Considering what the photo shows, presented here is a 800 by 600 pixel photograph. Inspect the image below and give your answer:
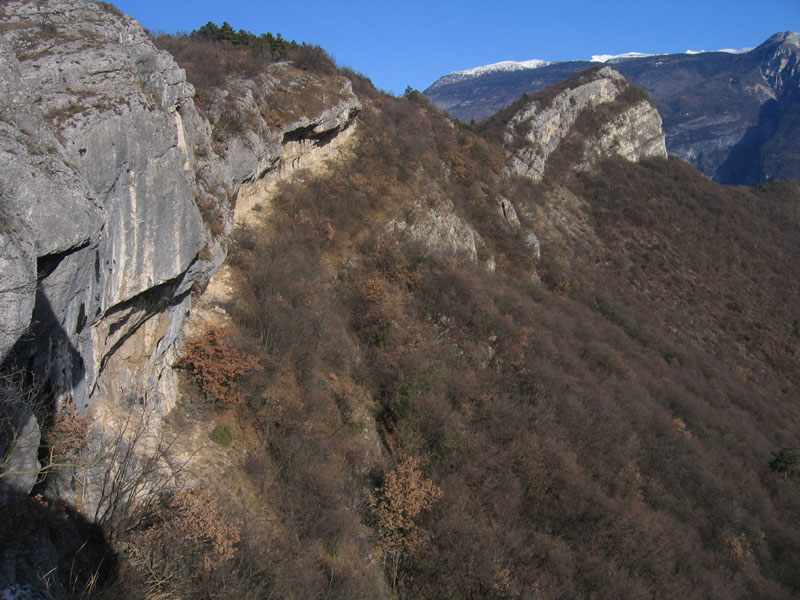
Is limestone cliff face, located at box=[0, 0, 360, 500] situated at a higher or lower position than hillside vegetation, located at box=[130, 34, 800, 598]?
higher

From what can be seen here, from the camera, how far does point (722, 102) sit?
170m

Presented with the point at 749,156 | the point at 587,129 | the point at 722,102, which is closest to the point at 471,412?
the point at 587,129

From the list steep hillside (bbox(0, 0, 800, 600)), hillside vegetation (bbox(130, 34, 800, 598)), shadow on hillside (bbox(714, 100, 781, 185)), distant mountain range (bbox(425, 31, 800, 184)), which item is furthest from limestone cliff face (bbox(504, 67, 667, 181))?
shadow on hillside (bbox(714, 100, 781, 185))

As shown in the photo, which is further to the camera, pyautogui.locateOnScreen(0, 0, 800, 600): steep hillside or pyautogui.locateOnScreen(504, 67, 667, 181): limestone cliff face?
pyautogui.locateOnScreen(504, 67, 667, 181): limestone cliff face

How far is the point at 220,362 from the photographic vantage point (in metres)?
13.8

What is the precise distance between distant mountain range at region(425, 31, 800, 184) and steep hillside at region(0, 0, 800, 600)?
131 m

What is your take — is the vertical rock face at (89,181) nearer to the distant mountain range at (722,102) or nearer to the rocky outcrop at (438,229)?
the rocky outcrop at (438,229)

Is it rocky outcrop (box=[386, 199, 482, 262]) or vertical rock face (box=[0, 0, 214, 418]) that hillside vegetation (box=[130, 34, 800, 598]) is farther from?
vertical rock face (box=[0, 0, 214, 418])

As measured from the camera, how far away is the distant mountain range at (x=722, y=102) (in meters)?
150

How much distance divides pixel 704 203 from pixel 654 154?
9977mm

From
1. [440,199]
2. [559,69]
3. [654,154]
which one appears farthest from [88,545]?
[559,69]

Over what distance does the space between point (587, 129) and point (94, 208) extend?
61606 millimetres

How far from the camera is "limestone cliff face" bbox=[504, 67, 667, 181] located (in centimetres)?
5194

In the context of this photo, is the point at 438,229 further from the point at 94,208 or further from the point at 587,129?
the point at 587,129
